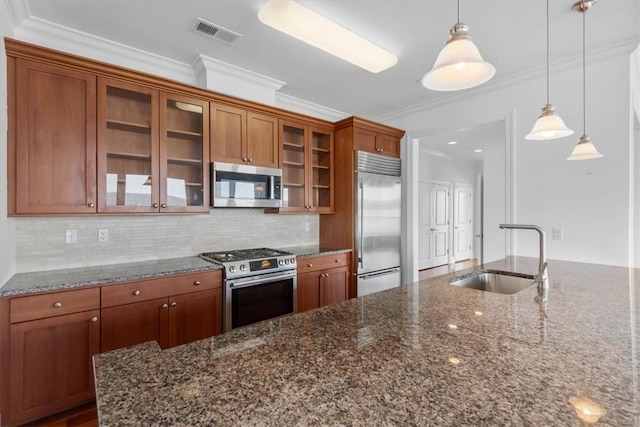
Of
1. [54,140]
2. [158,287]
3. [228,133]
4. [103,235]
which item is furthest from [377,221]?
[54,140]

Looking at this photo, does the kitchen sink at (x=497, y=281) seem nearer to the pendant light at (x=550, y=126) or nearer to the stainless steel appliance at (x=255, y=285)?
the pendant light at (x=550, y=126)

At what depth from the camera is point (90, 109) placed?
7.18 feet

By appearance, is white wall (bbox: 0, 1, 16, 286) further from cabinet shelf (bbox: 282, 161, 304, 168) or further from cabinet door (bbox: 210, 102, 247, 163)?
cabinet shelf (bbox: 282, 161, 304, 168)

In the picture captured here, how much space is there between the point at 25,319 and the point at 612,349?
2.73 metres

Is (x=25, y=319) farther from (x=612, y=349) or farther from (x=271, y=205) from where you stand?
(x=612, y=349)

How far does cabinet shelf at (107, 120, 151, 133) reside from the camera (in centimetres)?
232

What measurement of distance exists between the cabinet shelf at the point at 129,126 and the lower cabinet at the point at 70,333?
1203 mm

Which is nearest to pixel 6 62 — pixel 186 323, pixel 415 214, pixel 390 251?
pixel 186 323

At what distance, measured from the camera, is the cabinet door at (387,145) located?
3807 millimetres

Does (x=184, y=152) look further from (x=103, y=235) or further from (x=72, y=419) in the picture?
(x=72, y=419)

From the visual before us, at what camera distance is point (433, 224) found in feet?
22.4

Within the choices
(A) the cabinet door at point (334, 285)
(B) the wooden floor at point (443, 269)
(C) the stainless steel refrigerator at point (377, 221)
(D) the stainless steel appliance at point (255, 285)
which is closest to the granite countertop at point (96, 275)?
(D) the stainless steel appliance at point (255, 285)

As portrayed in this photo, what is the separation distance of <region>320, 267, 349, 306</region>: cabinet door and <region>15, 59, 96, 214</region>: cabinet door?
2.14 m

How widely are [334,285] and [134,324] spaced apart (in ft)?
6.23
